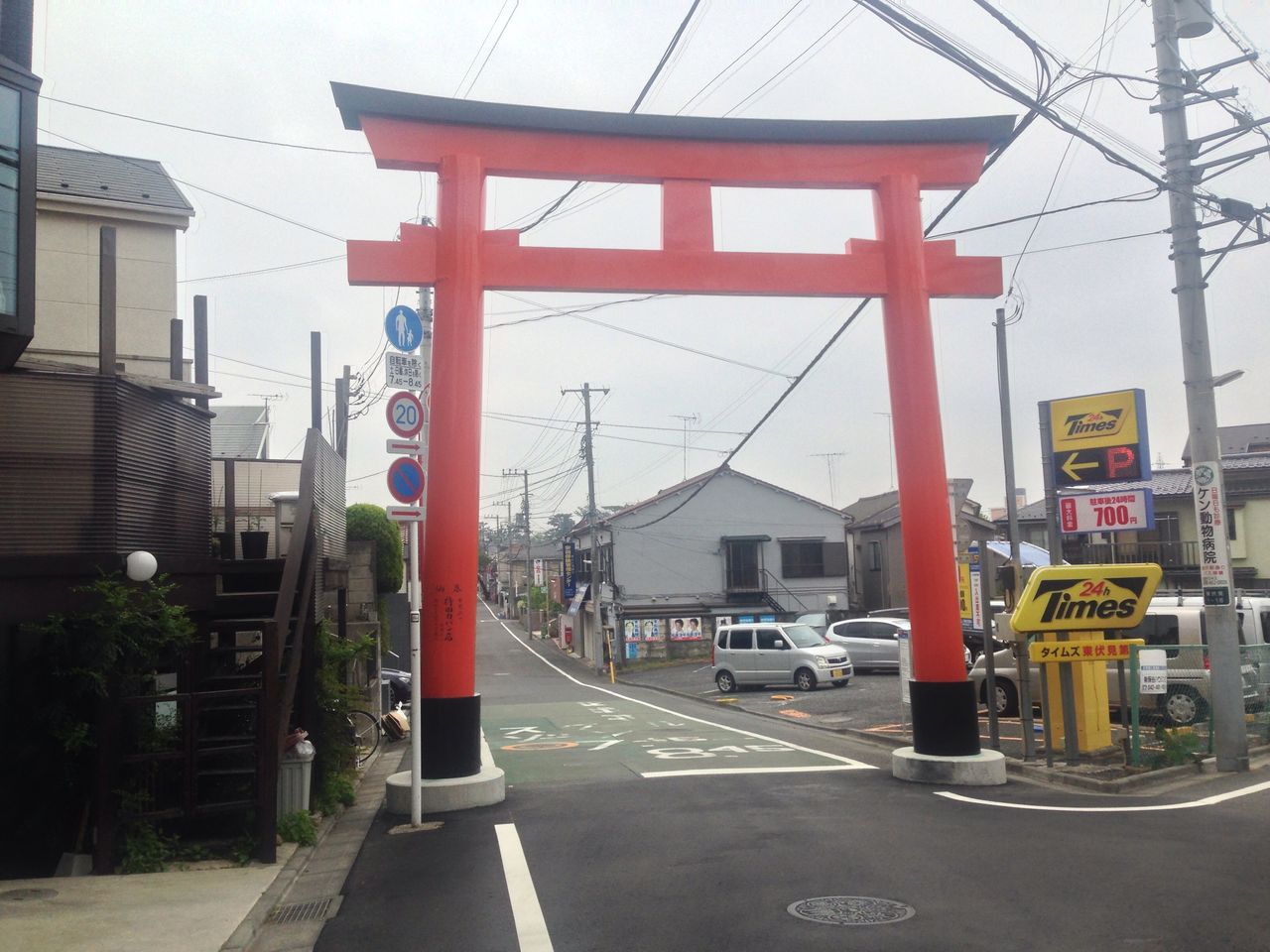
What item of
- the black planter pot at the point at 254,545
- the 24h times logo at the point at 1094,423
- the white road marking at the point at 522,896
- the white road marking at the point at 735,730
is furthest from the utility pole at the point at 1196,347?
the black planter pot at the point at 254,545

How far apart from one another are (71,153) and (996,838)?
15.8m

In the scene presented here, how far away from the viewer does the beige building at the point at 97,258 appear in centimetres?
1427

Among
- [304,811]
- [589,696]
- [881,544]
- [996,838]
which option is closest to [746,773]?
[996,838]

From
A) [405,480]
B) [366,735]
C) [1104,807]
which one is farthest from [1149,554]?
[405,480]

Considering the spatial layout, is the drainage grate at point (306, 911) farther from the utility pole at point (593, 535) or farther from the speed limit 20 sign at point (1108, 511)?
the utility pole at point (593, 535)

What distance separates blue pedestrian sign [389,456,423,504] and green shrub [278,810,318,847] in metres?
2.84

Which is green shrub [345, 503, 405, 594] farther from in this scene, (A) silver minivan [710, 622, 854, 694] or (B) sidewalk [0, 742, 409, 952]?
(A) silver minivan [710, 622, 854, 694]

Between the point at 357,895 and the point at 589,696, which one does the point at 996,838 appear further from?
the point at 589,696

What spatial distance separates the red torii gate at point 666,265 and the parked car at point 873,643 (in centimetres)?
2041

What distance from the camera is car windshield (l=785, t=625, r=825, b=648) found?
27734 mm

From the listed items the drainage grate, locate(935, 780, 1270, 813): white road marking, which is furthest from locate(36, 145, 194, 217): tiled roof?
locate(935, 780, 1270, 813): white road marking

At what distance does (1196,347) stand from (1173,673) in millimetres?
4351

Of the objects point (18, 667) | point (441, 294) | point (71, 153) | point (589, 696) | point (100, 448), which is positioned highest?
point (71, 153)

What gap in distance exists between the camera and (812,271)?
36.4 ft
